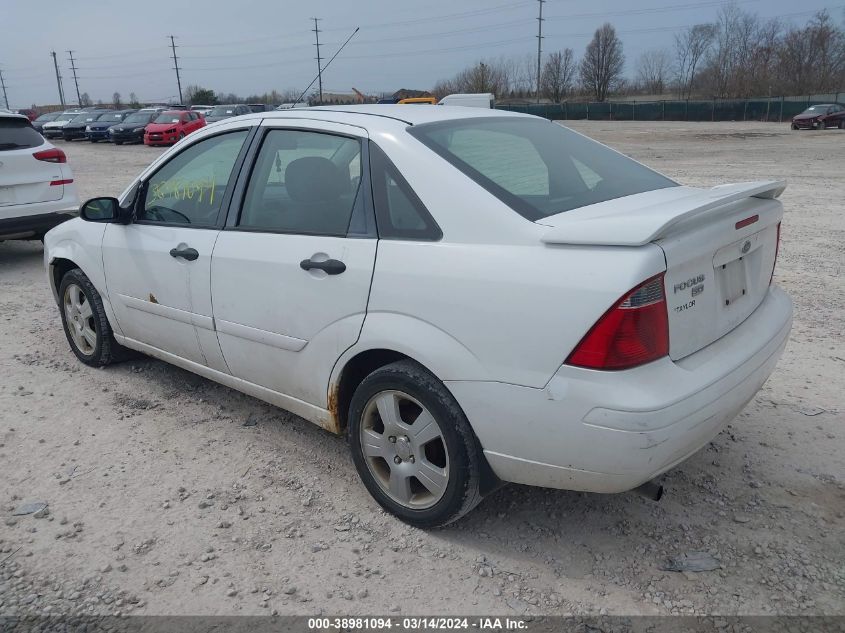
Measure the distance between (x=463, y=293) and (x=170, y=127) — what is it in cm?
3115

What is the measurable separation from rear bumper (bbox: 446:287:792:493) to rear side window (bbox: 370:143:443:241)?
0.64 meters

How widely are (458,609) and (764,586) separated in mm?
1151

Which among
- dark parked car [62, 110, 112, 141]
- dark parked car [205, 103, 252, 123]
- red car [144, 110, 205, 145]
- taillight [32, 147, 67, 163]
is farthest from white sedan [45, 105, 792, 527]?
dark parked car [62, 110, 112, 141]

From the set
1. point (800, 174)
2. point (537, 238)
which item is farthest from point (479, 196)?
point (800, 174)

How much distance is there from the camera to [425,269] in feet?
9.00

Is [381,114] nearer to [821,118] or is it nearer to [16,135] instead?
[16,135]

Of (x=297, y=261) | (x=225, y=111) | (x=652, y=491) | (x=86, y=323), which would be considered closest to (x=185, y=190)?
(x=297, y=261)

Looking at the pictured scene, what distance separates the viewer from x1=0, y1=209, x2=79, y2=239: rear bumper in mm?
7754

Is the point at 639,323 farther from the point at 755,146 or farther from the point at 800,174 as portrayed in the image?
the point at 755,146

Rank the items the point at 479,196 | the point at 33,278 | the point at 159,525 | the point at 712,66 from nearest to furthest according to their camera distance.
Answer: the point at 479,196, the point at 159,525, the point at 33,278, the point at 712,66

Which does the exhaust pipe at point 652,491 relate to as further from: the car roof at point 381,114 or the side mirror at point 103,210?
the side mirror at point 103,210

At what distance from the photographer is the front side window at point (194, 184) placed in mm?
3758

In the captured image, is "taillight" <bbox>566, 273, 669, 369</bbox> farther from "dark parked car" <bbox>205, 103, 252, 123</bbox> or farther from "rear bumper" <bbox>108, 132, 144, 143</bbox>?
"rear bumper" <bbox>108, 132, 144, 143</bbox>

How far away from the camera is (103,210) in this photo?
13.8 ft
